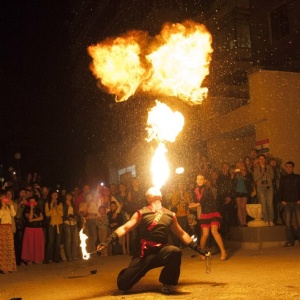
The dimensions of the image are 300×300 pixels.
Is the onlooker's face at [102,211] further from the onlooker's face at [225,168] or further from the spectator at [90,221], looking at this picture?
the onlooker's face at [225,168]

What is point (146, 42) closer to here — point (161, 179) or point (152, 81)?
point (152, 81)

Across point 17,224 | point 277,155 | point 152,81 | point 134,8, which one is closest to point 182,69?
point 152,81

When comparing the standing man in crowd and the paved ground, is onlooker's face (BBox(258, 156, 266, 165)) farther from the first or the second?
the paved ground

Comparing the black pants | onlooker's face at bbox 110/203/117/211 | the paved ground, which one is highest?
onlooker's face at bbox 110/203/117/211

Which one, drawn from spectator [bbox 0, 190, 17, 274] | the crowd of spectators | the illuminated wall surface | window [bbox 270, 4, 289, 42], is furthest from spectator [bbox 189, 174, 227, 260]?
window [bbox 270, 4, 289, 42]

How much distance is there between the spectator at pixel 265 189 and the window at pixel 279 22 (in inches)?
385

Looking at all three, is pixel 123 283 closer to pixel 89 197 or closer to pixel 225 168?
pixel 89 197

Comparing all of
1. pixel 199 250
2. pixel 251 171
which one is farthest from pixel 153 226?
pixel 251 171

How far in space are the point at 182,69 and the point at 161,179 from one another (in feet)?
15.6

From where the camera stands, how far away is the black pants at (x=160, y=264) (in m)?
7.17

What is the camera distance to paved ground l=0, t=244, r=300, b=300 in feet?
22.9

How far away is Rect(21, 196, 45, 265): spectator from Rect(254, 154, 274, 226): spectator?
5703mm

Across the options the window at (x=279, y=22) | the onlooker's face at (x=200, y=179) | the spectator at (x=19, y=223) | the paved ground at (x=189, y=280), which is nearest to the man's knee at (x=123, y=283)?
the paved ground at (x=189, y=280)

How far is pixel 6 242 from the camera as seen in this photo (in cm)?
1117
